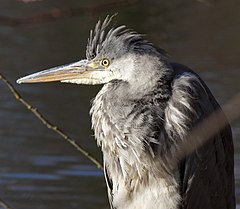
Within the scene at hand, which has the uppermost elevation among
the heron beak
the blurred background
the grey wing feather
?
the heron beak

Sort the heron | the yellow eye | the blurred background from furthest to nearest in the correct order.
A: the blurred background < the yellow eye < the heron

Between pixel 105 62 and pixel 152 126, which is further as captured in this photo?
pixel 105 62

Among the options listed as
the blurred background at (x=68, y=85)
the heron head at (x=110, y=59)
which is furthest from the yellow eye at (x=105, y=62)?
the blurred background at (x=68, y=85)

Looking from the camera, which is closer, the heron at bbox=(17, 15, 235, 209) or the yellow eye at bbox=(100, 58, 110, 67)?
the heron at bbox=(17, 15, 235, 209)

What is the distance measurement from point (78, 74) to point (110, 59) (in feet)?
0.83

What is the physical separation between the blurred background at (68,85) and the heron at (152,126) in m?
0.39

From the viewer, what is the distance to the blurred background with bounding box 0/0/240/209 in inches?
309

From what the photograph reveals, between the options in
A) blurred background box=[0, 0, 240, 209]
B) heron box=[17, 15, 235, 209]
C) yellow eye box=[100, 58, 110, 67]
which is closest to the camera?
heron box=[17, 15, 235, 209]

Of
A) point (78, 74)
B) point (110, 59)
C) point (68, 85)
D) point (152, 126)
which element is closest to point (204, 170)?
point (152, 126)

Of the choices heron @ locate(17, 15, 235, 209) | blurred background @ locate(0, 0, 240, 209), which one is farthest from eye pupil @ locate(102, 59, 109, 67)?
blurred background @ locate(0, 0, 240, 209)

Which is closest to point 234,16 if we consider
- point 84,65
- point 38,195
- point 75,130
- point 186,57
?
point 186,57

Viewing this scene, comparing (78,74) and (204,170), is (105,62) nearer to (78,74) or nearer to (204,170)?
(78,74)

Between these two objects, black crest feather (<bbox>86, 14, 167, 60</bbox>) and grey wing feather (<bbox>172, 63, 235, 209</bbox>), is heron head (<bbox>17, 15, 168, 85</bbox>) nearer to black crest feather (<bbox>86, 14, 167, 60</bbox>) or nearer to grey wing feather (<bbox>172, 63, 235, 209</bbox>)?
black crest feather (<bbox>86, 14, 167, 60</bbox>)

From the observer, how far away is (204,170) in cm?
506
